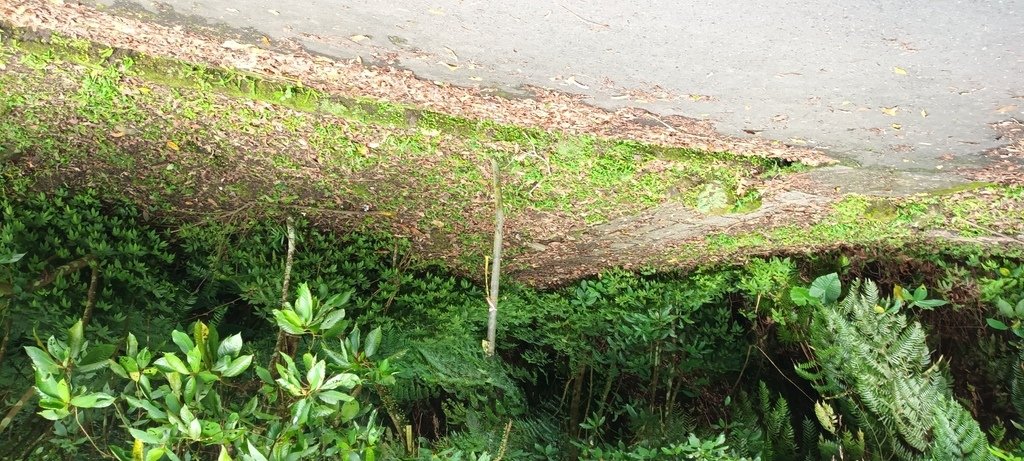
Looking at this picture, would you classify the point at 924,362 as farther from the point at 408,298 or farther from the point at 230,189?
the point at 230,189

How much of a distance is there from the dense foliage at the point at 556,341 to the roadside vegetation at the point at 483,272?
0.02 m

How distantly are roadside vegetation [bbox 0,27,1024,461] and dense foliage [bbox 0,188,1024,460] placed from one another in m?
0.02

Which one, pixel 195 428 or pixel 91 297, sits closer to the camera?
pixel 195 428

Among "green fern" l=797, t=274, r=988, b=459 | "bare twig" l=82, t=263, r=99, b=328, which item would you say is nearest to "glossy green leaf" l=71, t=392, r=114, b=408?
"bare twig" l=82, t=263, r=99, b=328

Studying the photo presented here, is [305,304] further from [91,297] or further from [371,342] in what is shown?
[91,297]

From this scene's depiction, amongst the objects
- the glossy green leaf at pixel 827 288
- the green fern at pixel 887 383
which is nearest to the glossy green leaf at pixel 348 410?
the green fern at pixel 887 383

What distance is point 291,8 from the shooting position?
309 cm

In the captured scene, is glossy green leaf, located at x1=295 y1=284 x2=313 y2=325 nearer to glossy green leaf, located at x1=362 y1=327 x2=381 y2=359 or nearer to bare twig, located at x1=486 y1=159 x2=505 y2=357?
glossy green leaf, located at x1=362 y1=327 x2=381 y2=359

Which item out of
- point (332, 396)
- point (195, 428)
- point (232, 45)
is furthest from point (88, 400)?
point (232, 45)

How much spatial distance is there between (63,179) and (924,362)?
561cm

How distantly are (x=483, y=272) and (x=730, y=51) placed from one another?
230cm

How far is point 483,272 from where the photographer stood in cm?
448

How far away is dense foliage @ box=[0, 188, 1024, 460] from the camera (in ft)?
10.2

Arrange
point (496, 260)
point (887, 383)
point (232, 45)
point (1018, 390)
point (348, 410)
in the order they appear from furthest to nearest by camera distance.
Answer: point (496, 260), point (1018, 390), point (887, 383), point (232, 45), point (348, 410)
